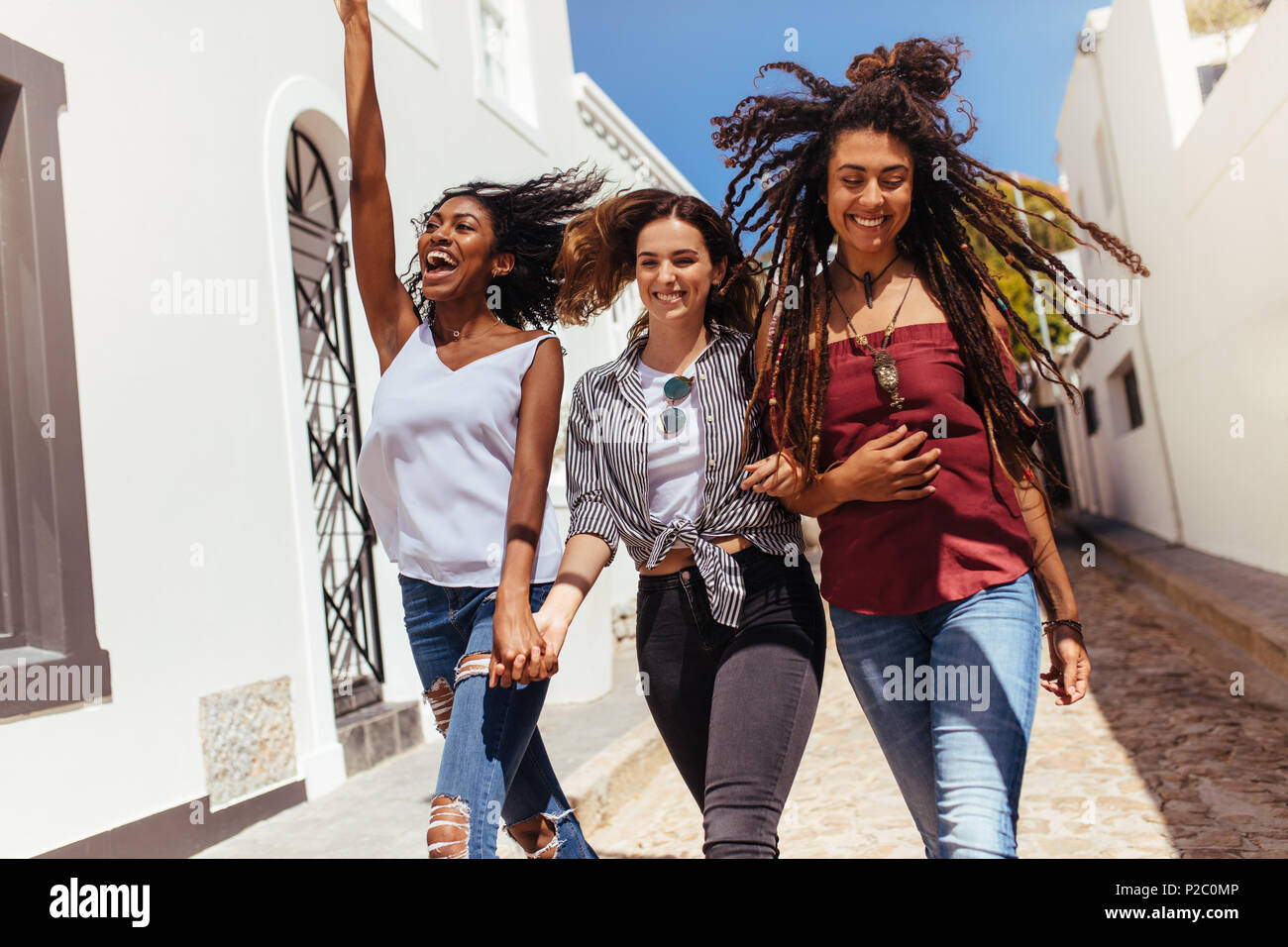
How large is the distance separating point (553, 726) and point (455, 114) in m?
3.64

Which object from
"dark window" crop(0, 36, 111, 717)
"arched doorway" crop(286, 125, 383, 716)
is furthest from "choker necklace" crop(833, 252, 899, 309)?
"arched doorway" crop(286, 125, 383, 716)

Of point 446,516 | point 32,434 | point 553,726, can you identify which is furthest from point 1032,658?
point 553,726

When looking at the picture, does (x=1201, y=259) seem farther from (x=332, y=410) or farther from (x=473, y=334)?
(x=473, y=334)

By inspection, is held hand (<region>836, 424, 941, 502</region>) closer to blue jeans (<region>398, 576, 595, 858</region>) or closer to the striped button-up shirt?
the striped button-up shirt

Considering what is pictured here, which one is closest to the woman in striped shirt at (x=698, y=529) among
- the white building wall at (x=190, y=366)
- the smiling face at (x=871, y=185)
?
the smiling face at (x=871, y=185)

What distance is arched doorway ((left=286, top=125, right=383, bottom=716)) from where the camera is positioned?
5984mm

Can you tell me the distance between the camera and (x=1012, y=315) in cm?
214

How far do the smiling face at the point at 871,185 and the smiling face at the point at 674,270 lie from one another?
36 centimetres

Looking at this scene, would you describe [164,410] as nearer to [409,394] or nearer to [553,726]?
[409,394]

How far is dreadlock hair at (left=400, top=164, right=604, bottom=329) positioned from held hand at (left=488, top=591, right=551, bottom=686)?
Answer: 2.65 ft

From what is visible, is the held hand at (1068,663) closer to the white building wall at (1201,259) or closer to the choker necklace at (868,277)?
the choker necklace at (868,277)

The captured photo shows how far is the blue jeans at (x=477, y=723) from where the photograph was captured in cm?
189
